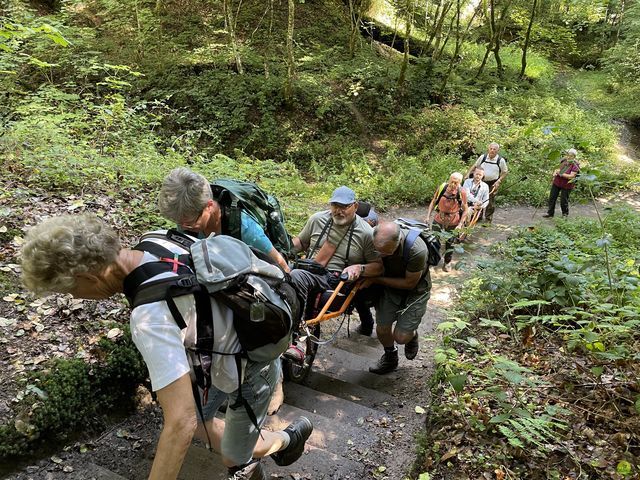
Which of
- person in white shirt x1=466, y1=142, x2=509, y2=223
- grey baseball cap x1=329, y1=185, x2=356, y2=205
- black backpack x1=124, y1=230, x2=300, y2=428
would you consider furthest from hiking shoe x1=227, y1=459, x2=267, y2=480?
person in white shirt x1=466, y1=142, x2=509, y2=223

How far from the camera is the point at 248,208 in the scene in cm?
368

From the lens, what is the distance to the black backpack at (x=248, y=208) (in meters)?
3.52

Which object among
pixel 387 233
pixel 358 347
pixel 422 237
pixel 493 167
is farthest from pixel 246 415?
Answer: pixel 493 167

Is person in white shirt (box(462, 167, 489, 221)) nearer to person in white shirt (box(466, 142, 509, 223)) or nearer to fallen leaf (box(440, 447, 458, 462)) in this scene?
person in white shirt (box(466, 142, 509, 223))

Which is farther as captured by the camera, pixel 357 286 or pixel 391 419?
pixel 357 286

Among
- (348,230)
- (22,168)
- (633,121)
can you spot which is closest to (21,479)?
(348,230)

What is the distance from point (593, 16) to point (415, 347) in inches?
1022

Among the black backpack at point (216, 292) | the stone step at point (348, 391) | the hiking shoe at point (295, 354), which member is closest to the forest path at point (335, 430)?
the stone step at point (348, 391)

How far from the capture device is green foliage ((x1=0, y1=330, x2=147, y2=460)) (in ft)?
9.84

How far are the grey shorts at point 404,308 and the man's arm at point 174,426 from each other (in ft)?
10.8

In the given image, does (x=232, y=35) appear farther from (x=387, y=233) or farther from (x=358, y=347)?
(x=387, y=233)

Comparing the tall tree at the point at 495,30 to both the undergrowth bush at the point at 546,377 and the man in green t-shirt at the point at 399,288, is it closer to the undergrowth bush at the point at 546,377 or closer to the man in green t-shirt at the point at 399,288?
the undergrowth bush at the point at 546,377

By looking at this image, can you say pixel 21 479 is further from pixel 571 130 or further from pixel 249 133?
pixel 571 130

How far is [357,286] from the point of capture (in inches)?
189
